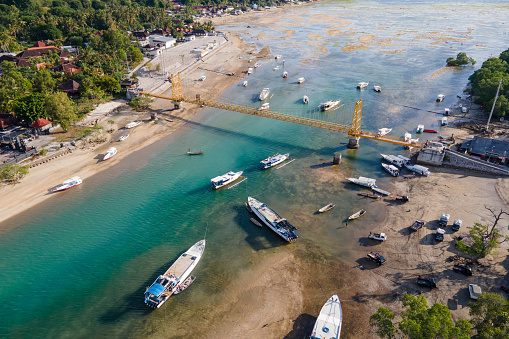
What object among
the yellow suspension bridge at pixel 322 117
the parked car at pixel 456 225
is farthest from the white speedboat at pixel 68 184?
the parked car at pixel 456 225

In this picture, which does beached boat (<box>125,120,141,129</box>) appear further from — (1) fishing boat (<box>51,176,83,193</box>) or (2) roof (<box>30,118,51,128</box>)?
(1) fishing boat (<box>51,176,83,193</box>)

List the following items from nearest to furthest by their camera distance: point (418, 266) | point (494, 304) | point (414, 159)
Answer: point (494, 304)
point (418, 266)
point (414, 159)

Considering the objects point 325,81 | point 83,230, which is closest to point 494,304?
point 83,230

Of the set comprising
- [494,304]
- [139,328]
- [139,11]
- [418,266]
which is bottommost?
[139,328]

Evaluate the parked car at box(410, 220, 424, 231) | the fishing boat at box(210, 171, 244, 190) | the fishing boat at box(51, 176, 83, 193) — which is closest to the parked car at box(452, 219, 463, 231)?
the parked car at box(410, 220, 424, 231)

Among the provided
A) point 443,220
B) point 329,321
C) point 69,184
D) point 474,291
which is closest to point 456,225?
point 443,220

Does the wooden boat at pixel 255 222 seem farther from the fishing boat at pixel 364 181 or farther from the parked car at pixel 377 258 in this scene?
the fishing boat at pixel 364 181

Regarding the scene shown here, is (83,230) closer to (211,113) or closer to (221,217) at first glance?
(221,217)
